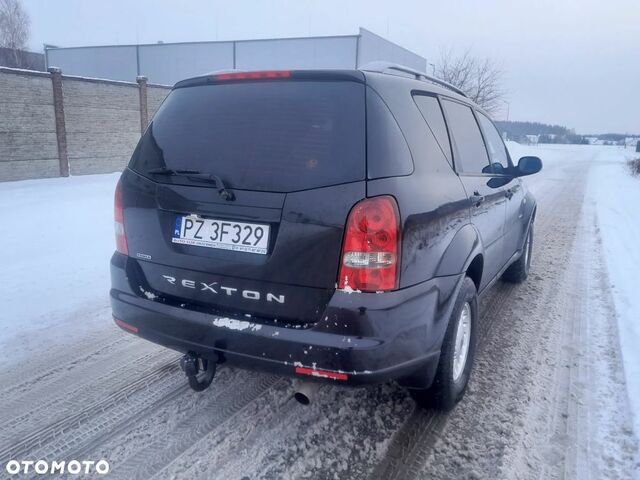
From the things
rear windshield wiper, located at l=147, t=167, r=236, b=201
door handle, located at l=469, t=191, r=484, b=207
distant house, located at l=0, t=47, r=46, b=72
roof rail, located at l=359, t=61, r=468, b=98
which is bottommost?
door handle, located at l=469, t=191, r=484, b=207

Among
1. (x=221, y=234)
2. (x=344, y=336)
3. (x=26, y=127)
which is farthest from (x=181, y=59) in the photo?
(x=344, y=336)

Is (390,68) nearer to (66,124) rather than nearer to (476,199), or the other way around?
(476,199)

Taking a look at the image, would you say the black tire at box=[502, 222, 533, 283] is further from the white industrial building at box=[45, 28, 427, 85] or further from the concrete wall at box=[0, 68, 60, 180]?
the white industrial building at box=[45, 28, 427, 85]

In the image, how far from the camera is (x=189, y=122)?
8.53ft

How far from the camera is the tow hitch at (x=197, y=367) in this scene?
250cm

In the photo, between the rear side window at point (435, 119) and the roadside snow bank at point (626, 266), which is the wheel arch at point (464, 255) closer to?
the rear side window at point (435, 119)

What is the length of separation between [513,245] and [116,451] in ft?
11.8

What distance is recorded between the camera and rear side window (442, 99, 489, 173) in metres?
3.05

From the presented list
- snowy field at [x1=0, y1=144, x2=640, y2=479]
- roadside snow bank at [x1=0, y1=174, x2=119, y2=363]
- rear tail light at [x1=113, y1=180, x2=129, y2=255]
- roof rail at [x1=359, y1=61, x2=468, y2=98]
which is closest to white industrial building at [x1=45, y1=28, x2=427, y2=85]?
roadside snow bank at [x1=0, y1=174, x2=119, y2=363]

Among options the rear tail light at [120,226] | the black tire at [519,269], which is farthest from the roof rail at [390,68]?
the black tire at [519,269]

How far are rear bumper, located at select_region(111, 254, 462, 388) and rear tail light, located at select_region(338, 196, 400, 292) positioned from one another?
0.07m

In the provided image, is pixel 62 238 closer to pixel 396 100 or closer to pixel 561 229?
pixel 396 100

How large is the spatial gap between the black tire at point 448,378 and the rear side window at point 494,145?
1.41m

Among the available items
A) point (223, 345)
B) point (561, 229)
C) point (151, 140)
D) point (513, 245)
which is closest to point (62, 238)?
point (151, 140)
